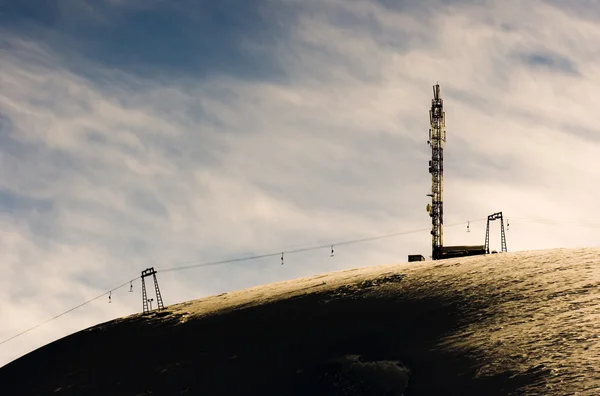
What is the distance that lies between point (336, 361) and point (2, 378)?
2634 centimetres

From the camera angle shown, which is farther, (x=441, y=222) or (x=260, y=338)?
(x=441, y=222)

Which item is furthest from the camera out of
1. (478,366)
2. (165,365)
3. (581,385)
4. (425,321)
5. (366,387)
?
(165,365)

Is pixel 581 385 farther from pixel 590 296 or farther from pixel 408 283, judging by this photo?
pixel 408 283

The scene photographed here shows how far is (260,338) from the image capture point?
38406 mm

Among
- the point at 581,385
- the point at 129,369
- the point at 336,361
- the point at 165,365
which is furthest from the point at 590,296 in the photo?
the point at 129,369

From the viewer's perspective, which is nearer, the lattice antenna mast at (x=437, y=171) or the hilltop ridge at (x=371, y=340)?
the hilltop ridge at (x=371, y=340)

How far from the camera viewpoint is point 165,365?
125ft

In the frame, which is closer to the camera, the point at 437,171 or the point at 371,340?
the point at 371,340

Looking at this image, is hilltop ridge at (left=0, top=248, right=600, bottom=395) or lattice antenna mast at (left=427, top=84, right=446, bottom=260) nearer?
hilltop ridge at (left=0, top=248, right=600, bottom=395)

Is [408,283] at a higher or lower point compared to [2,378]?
higher

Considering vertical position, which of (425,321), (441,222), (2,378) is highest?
(441,222)

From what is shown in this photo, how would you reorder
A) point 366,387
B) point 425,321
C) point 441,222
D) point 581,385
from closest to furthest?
point 581,385
point 366,387
point 425,321
point 441,222

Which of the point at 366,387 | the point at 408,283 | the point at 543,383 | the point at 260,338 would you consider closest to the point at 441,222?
the point at 408,283

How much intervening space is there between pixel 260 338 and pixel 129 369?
7.90m
